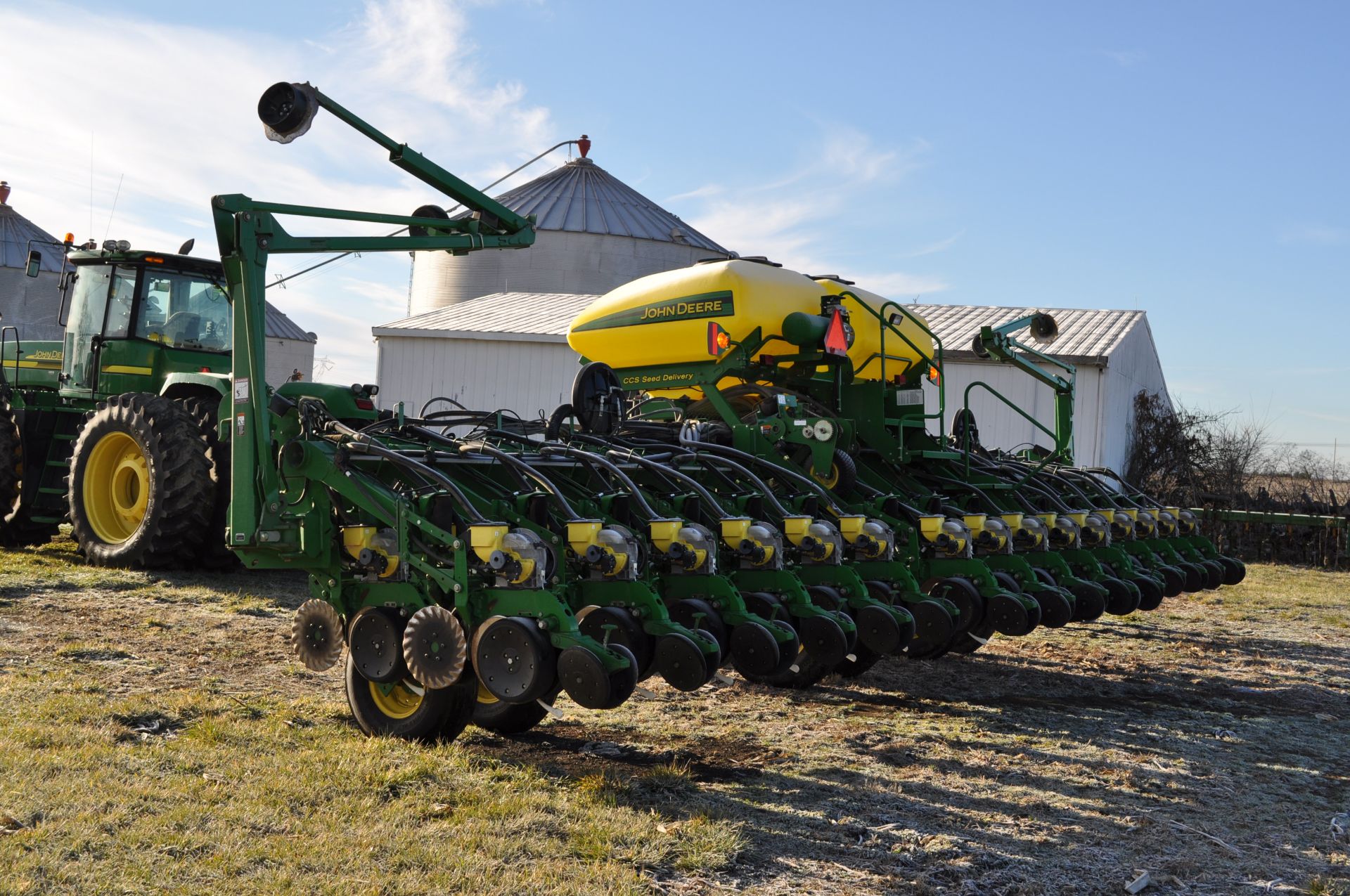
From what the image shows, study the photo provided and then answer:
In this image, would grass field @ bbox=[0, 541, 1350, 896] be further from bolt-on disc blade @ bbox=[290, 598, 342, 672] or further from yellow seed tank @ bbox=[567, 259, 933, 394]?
yellow seed tank @ bbox=[567, 259, 933, 394]

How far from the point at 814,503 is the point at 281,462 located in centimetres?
278

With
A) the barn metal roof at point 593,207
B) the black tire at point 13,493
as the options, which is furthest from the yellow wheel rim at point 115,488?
the barn metal roof at point 593,207

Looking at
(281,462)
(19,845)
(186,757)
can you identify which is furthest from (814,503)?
(19,845)

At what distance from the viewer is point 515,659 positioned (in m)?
4.33

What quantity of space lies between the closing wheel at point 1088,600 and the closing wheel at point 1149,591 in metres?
0.89

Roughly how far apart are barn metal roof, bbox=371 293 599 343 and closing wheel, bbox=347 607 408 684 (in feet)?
45.2

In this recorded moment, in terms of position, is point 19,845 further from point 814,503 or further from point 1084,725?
point 1084,725

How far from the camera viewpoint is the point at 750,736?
5602 millimetres

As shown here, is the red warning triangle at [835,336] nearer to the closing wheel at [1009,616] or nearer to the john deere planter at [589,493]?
the john deere planter at [589,493]

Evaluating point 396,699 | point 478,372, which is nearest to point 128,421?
point 396,699

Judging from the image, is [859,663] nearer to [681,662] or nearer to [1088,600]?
[1088,600]

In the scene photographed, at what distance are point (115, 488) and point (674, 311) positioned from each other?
497 centimetres

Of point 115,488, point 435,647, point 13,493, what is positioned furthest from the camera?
point 13,493

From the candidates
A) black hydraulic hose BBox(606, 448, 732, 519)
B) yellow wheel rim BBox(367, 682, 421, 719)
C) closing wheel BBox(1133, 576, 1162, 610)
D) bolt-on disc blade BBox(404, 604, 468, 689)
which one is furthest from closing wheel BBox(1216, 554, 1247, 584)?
bolt-on disc blade BBox(404, 604, 468, 689)
